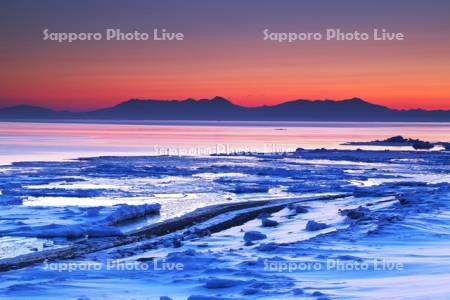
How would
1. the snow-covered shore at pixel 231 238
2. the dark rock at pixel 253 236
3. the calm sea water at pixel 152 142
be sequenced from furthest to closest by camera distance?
the calm sea water at pixel 152 142, the dark rock at pixel 253 236, the snow-covered shore at pixel 231 238

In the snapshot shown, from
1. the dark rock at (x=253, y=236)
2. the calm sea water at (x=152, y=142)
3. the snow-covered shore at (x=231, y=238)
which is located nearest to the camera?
the snow-covered shore at (x=231, y=238)

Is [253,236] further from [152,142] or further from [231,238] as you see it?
[152,142]

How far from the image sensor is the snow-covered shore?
24.5 ft

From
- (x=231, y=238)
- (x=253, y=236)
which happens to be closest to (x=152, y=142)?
(x=231, y=238)

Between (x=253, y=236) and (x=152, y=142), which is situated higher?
(x=152, y=142)

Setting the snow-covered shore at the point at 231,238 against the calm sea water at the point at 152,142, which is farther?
the calm sea water at the point at 152,142

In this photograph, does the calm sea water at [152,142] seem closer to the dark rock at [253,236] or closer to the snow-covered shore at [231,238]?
the snow-covered shore at [231,238]

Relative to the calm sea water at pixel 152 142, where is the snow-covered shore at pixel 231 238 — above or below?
below

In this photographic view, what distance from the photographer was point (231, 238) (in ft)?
Result: 37.9

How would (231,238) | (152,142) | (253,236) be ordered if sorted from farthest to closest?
(152,142) < (231,238) < (253,236)

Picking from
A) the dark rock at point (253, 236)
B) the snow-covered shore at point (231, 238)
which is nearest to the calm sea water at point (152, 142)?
the snow-covered shore at point (231, 238)

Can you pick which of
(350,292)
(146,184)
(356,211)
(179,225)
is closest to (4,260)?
(179,225)

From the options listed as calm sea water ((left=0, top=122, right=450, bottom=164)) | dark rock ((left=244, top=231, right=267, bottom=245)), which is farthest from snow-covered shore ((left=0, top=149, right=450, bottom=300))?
calm sea water ((left=0, top=122, right=450, bottom=164))

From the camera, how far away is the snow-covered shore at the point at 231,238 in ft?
Answer: 24.5
